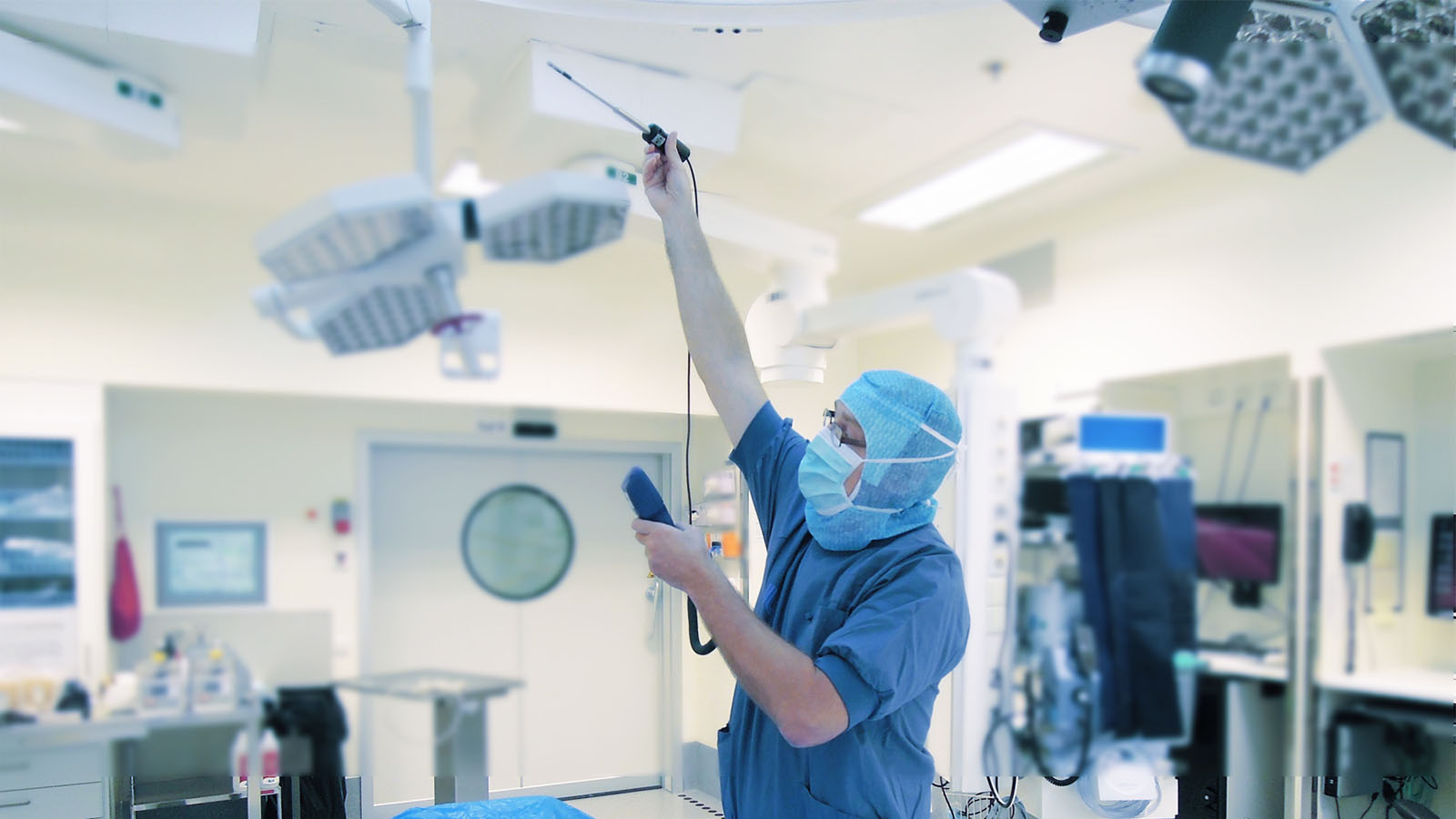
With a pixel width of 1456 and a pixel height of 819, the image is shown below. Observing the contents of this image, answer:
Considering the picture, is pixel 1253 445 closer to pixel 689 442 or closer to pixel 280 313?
pixel 689 442

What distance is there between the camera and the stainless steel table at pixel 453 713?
110cm

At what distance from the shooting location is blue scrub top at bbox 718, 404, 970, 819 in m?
1.12

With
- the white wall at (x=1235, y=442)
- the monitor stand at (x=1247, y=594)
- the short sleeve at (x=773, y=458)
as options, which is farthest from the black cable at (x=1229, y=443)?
the short sleeve at (x=773, y=458)

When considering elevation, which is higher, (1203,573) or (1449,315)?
(1449,315)

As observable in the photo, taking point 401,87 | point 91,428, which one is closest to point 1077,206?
point 401,87

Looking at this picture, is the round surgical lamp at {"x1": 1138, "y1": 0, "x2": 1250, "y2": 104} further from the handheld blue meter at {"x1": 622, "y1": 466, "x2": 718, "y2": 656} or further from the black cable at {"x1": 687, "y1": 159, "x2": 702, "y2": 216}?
the handheld blue meter at {"x1": 622, "y1": 466, "x2": 718, "y2": 656}

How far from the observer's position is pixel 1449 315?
107 centimetres

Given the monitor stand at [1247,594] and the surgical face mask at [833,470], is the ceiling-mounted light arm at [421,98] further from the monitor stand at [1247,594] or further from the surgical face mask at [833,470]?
the monitor stand at [1247,594]

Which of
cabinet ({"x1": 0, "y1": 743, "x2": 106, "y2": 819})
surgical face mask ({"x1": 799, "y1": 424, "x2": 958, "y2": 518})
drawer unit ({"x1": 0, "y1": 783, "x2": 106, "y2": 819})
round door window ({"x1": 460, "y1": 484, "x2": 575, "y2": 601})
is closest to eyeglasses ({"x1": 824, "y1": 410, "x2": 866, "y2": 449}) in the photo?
surgical face mask ({"x1": 799, "y1": 424, "x2": 958, "y2": 518})

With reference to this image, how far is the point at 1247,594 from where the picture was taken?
3.86 feet

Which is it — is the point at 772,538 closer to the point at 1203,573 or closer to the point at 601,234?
the point at 1203,573

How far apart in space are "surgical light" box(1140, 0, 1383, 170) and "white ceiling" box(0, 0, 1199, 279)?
0.05 metres

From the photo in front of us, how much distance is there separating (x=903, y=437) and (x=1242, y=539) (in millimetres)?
432

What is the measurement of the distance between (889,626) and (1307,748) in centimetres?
63
